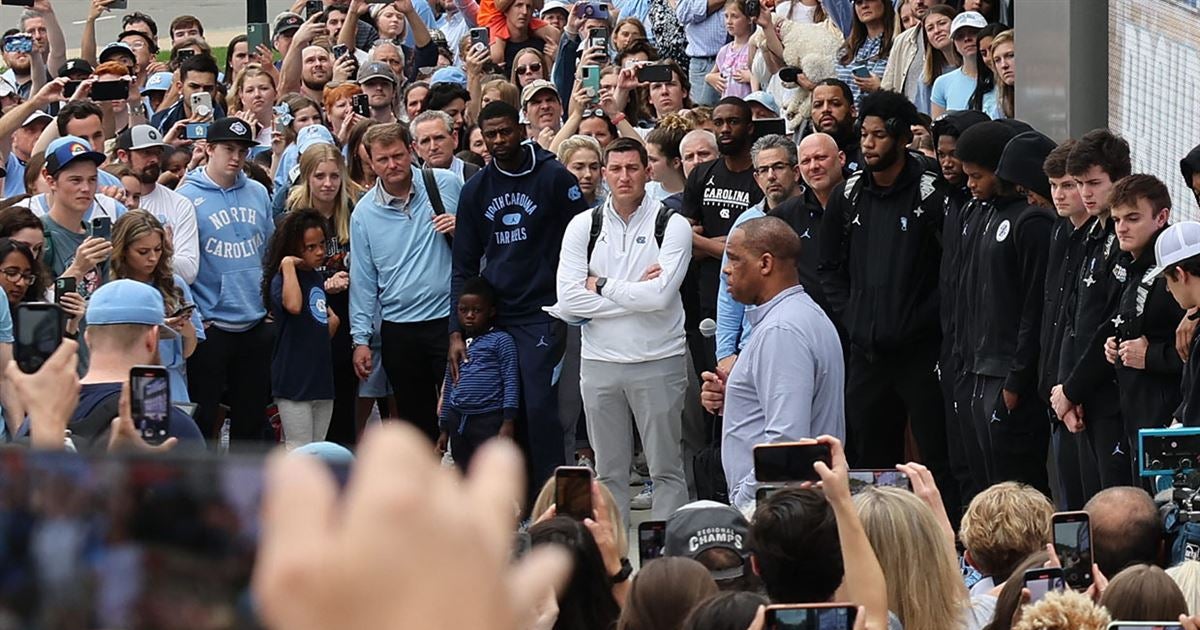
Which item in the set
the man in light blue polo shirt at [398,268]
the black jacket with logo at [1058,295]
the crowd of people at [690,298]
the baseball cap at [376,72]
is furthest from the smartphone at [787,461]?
the baseball cap at [376,72]

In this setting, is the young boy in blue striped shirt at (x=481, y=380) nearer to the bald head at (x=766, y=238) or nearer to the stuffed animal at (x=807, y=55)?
the bald head at (x=766, y=238)

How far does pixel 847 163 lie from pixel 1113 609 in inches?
233

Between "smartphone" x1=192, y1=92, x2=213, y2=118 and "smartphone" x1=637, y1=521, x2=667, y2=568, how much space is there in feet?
27.6

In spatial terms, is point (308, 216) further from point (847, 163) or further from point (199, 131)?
point (847, 163)

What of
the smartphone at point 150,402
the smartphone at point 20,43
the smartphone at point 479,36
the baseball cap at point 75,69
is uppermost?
the smartphone at point 20,43

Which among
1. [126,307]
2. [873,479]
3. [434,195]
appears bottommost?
[873,479]

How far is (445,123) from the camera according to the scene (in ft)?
35.0

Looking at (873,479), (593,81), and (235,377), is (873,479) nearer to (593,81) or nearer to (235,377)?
(235,377)

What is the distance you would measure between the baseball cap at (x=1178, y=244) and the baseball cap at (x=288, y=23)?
11870 mm

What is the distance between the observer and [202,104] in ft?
40.7

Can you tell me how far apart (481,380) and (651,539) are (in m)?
4.75

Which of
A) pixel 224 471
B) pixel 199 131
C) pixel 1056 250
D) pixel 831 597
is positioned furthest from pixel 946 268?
pixel 224 471

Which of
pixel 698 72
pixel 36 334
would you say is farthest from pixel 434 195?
pixel 36 334

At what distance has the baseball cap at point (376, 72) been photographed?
41.3 ft
